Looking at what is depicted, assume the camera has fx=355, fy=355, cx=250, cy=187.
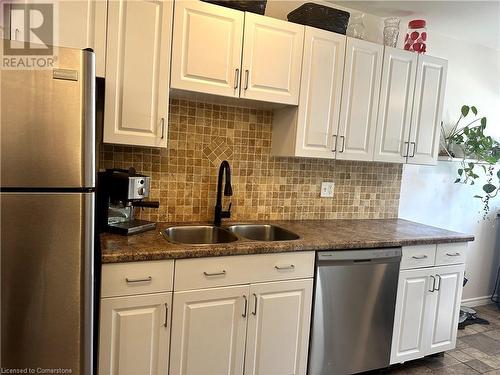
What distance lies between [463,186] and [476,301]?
1.30 metres

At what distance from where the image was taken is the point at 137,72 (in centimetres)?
191

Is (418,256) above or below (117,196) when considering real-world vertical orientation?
below

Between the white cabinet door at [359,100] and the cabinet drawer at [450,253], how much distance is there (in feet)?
2.70

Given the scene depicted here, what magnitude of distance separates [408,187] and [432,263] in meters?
0.95

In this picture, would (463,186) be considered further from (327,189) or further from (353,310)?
(353,310)

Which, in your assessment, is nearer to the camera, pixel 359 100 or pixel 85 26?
pixel 85 26

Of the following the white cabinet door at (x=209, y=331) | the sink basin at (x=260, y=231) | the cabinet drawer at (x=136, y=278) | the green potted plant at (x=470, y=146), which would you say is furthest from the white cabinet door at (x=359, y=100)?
the cabinet drawer at (x=136, y=278)

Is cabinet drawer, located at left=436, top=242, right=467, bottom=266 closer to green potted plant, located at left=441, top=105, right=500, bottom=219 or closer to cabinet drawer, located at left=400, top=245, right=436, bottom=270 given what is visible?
cabinet drawer, located at left=400, top=245, right=436, bottom=270

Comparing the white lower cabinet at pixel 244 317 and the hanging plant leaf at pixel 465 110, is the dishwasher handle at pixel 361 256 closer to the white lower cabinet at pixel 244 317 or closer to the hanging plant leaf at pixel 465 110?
the white lower cabinet at pixel 244 317

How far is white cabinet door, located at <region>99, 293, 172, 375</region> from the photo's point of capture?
5.41 ft

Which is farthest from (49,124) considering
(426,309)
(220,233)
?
(426,309)

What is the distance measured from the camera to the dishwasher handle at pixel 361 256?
211cm

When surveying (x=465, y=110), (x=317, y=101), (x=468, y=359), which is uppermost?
(x=465, y=110)

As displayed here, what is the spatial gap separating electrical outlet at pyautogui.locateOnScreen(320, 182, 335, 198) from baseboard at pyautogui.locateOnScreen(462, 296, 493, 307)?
216cm
